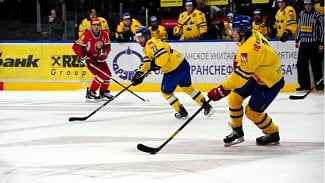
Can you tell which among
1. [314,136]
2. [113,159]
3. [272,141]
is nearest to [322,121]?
[314,136]

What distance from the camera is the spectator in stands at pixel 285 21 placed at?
12156 mm

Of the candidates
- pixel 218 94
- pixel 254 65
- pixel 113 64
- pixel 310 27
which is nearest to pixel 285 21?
pixel 310 27

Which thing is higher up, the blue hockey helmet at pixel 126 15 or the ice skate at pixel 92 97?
the blue hockey helmet at pixel 126 15

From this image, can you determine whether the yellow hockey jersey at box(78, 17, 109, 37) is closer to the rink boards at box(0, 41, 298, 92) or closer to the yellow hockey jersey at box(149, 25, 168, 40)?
the rink boards at box(0, 41, 298, 92)

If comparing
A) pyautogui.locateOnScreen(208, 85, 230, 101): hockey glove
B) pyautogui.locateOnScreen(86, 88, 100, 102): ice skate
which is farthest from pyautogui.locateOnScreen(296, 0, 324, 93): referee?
pyautogui.locateOnScreen(208, 85, 230, 101): hockey glove

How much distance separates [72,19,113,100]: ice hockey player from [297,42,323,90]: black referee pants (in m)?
3.02

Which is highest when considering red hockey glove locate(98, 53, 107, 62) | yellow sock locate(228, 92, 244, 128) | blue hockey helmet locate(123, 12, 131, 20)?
blue hockey helmet locate(123, 12, 131, 20)

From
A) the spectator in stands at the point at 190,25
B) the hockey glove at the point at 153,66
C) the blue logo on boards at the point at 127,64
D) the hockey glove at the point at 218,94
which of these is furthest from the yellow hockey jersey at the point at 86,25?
the hockey glove at the point at 218,94

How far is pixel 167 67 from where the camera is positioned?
26.9 ft

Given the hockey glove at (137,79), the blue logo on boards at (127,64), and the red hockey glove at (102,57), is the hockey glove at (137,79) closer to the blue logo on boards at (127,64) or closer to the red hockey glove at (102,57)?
the red hockey glove at (102,57)

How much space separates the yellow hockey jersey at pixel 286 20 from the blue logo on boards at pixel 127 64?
242cm

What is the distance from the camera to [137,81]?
8.05m

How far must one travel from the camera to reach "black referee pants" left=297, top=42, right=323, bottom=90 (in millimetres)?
11461

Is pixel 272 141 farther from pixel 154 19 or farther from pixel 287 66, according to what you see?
pixel 154 19
